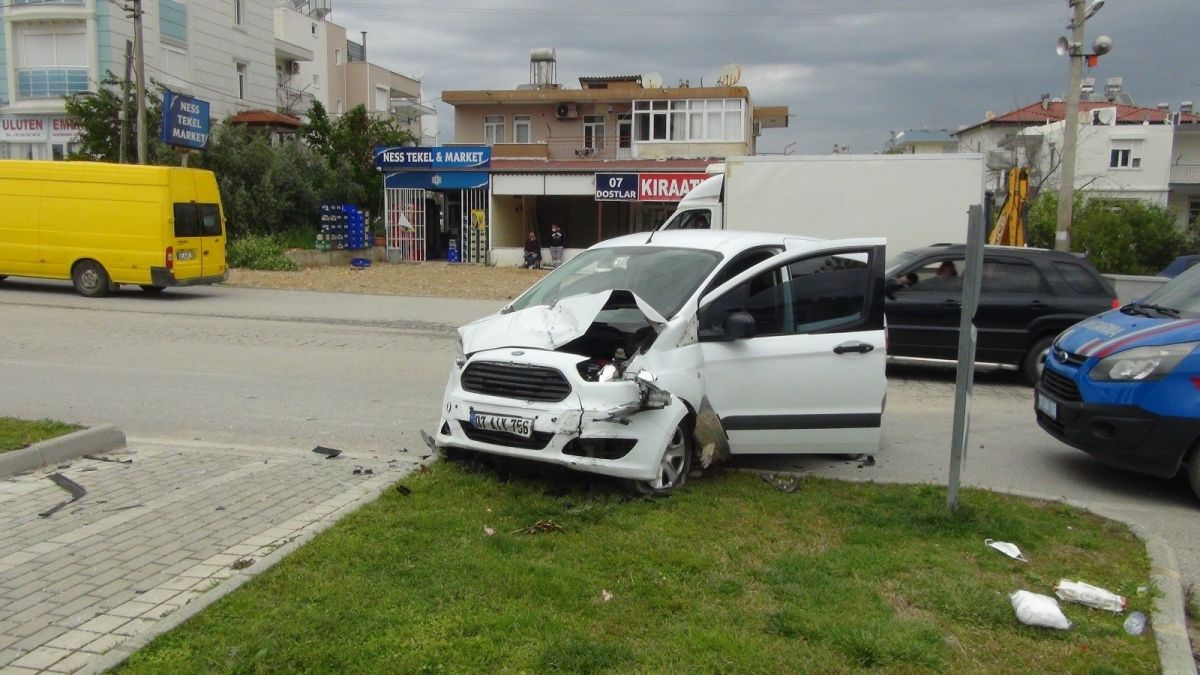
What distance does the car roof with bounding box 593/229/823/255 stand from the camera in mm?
6879

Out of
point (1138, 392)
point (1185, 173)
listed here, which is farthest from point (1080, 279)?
point (1185, 173)

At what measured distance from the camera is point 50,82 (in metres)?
38.2

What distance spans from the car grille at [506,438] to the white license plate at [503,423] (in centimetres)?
4

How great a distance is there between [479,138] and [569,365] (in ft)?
142

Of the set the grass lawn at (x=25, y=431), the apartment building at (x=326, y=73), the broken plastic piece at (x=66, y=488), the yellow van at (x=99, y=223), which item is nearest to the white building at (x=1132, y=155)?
the apartment building at (x=326, y=73)

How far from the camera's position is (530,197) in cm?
3981

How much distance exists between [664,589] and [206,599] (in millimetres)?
2093

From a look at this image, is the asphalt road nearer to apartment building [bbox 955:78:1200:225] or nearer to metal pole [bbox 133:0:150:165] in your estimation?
metal pole [bbox 133:0:150:165]

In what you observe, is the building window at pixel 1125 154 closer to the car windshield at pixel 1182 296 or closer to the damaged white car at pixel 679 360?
the car windshield at pixel 1182 296

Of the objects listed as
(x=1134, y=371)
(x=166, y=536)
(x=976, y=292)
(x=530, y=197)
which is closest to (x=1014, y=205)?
(x=1134, y=371)

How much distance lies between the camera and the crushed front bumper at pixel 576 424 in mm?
5527

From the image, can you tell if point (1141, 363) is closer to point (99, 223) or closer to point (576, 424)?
point (576, 424)

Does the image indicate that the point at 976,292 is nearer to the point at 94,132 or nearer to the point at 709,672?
the point at 709,672

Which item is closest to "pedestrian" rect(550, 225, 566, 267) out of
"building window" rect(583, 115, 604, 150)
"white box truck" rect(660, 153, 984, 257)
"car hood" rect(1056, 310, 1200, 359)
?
"building window" rect(583, 115, 604, 150)
